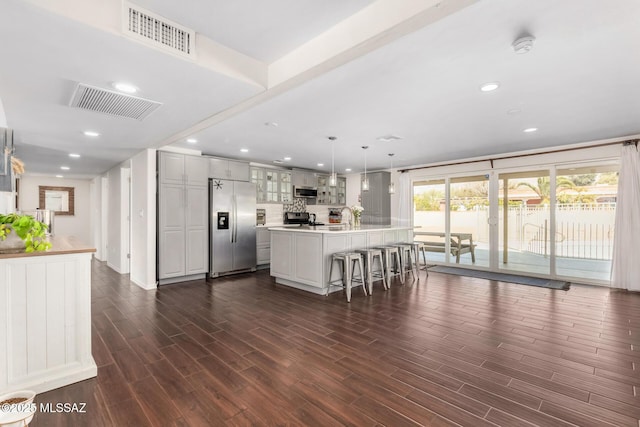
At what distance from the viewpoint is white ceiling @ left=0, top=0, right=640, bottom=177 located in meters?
1.81

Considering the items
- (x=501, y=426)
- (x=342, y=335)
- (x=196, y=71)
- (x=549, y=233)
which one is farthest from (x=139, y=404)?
(x=549, y=233)

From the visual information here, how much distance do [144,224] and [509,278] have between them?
6774 mm

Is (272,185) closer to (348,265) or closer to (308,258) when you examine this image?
(308,258)

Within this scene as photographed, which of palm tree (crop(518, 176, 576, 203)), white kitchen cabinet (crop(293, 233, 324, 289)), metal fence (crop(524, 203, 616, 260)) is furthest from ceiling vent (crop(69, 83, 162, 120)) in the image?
metal fence (crop(524, 203, 616, 260))

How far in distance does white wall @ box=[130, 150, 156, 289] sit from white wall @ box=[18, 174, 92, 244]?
4.80 meters

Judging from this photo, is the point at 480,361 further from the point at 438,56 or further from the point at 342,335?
the point at 438,56

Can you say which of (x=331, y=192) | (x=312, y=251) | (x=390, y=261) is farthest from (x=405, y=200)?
(x=312, y=251)

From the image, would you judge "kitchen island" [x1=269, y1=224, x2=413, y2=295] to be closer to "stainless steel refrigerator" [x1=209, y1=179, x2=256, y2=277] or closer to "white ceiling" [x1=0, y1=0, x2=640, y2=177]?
"stainless steel refrigerator" [x1=209, y1=179, x2=256, y2=277]

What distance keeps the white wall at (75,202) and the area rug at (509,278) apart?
10.1 metres

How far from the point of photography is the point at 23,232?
6.83 ft

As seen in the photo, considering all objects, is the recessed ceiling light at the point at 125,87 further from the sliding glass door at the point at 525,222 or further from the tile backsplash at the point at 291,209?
the sliding glass door at the point at 525,222

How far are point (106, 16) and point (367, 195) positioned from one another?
23.1 feet

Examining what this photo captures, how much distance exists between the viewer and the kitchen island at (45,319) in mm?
2014
